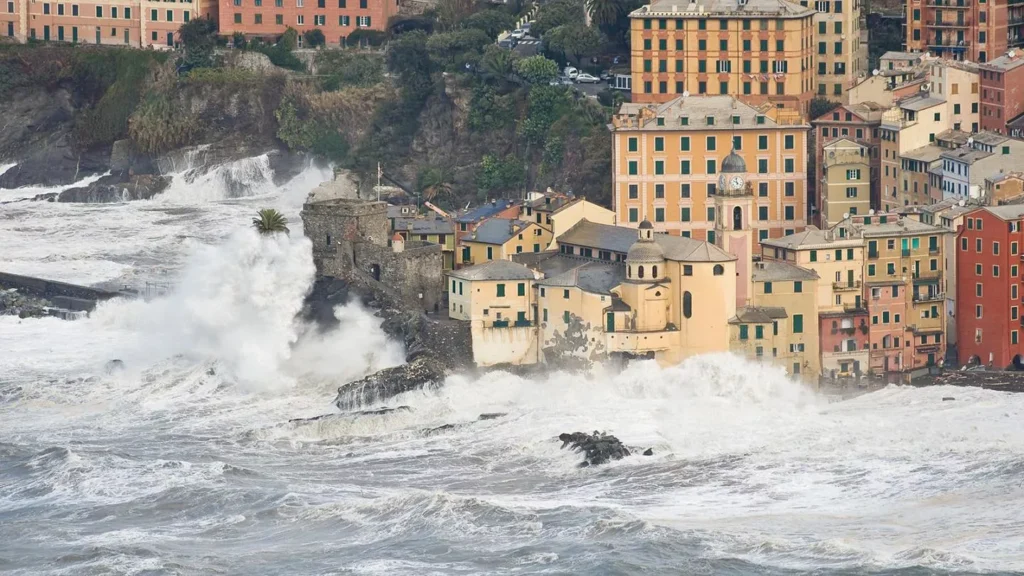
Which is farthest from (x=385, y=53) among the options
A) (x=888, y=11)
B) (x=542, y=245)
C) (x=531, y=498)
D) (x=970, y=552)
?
(x=970, y=552)

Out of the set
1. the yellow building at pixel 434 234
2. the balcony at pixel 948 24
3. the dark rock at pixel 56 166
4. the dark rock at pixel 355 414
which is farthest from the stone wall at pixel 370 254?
Result: the dark rock at pixel 56 166

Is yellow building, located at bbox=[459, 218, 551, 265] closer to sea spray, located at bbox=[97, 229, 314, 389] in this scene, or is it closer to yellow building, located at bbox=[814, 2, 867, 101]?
sea spray, located at bbox=[97, 229, 314, 389]

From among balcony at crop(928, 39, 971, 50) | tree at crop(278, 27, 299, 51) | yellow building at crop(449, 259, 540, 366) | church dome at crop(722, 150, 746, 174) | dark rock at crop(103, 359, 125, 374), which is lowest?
dark rock at crop(103, 359, 125, 374)

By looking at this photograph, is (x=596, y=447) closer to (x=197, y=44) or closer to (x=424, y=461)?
(x=424, y=461)

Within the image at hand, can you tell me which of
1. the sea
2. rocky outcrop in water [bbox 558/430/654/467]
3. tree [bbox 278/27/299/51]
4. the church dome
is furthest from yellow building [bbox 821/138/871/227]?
tree [bbox 278/27/299/51]

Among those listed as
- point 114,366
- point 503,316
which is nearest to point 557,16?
point 503,316

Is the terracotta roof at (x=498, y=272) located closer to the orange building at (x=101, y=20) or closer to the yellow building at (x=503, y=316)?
the yellow building at (x=503, y=316)
